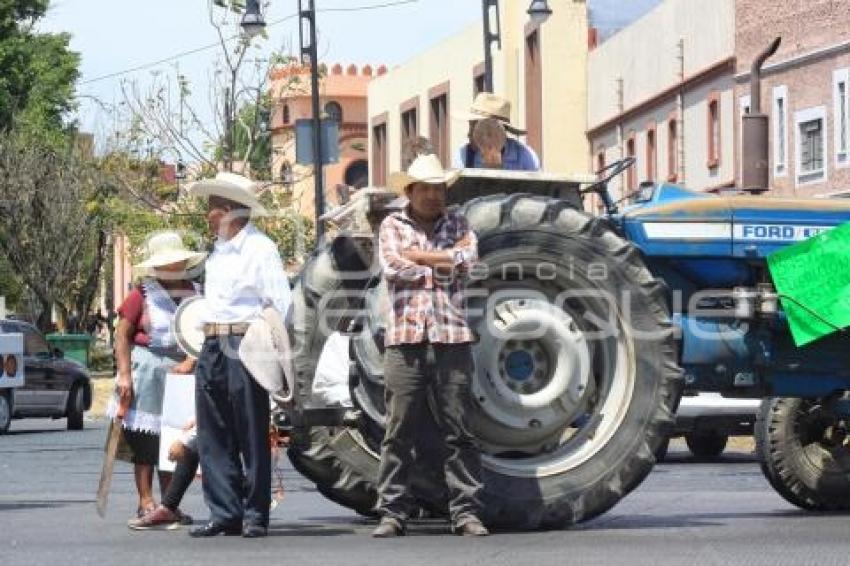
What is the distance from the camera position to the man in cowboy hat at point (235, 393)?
11.9 meters

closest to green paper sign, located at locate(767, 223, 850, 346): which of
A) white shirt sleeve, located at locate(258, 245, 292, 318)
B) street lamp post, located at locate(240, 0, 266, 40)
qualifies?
white shirt sleeve, located at locate(258, 245, 292, 318)

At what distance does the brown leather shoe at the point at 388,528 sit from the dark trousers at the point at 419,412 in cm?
3

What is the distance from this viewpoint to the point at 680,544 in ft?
36.3

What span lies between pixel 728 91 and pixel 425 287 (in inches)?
1570

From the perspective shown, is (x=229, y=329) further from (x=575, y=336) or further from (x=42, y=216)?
(x=42, y=216)

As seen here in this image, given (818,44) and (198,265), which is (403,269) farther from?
(818,44)

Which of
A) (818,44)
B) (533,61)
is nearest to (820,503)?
(818,44)

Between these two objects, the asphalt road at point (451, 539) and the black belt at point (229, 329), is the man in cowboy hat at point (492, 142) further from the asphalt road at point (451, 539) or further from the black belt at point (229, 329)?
the asphalt road at point (451, 539)

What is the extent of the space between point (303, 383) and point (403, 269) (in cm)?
117

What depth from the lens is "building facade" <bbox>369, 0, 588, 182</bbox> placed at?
63344 millimetres

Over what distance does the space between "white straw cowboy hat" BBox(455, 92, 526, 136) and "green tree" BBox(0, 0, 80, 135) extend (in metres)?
50.1

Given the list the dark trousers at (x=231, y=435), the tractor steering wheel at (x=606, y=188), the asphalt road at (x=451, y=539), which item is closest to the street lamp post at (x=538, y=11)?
the asphalt road at (x=451, y=539)

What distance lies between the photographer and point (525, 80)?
6650cm

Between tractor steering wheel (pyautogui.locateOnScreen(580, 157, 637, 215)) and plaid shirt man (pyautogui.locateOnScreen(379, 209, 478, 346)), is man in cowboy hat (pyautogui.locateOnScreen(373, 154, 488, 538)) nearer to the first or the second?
plaid shirt man (pyautogui.locateOnScreen(379, 209, 478, 346))
